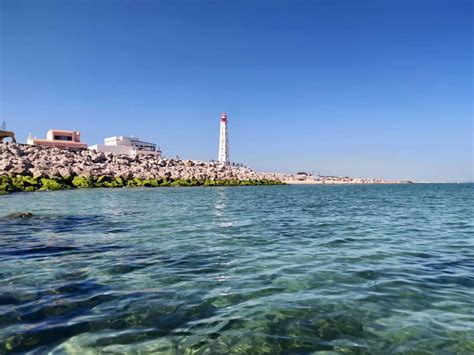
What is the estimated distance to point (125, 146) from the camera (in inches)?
4422

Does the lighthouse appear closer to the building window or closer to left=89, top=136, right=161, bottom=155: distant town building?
left=89, top=136, right=161, bottom=155: distant town building

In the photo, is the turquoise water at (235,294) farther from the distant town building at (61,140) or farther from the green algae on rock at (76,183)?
the distant town building at (61,140)

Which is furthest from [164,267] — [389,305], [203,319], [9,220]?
[9,220]

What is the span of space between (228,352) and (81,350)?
1860 mm

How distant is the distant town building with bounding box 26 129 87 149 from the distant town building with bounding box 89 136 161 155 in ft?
19.2

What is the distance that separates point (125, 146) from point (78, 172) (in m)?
52.0

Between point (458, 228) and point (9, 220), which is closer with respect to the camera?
point (458, 228)

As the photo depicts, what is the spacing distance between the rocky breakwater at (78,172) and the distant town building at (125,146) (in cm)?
2011

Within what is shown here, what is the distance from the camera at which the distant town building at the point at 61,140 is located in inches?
3593

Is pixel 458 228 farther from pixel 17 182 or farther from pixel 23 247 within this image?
pixel 17 182

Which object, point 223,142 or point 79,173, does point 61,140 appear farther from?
point 223,142

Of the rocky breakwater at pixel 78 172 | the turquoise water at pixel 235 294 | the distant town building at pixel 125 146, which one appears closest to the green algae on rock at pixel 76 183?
the rocky breakwater at pixel 78 172

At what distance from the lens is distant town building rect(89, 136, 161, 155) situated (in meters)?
107

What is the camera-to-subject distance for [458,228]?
52.5ft
